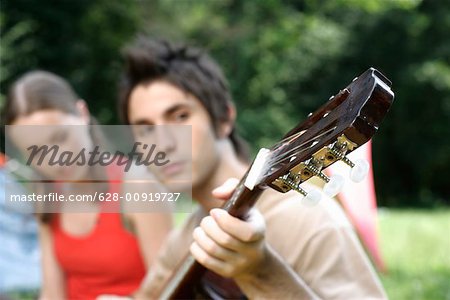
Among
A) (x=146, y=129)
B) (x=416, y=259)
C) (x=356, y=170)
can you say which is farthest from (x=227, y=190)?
(x=416, y=259)

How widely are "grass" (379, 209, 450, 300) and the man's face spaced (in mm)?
2343

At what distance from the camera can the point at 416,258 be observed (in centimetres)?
522

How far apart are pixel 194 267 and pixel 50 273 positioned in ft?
3.64

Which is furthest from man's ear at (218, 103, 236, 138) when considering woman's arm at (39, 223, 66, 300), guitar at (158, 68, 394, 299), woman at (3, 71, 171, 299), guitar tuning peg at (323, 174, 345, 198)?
guitar tuning peg at (323, 174, 345, 198)

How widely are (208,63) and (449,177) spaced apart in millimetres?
15451

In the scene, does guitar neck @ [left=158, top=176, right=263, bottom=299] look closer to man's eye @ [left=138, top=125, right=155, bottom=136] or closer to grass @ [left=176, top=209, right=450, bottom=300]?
man's eye @ [left=138, top=125, right=155, bottom=136]

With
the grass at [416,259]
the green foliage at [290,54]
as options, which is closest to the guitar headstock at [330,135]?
the grass at [416,259]

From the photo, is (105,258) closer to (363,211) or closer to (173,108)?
(173,108)

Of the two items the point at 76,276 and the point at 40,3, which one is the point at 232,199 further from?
the point at 40,3

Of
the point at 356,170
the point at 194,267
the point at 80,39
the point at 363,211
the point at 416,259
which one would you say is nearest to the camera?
the point at 356,170

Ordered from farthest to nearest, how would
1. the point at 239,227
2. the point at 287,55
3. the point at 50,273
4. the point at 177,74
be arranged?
the point at 287,55 < the point at 50,273 < the point at 177,74 < the point at 239,227

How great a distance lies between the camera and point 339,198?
4.54 metres

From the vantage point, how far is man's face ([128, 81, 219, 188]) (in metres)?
1.67

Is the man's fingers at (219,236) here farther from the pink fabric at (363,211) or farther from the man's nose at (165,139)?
the pink fabric at (363,211)
